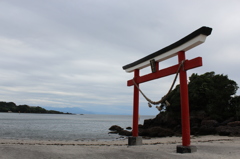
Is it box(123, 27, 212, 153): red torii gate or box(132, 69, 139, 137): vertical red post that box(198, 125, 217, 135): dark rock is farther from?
box(123, 27, 212, 153): red torii gate

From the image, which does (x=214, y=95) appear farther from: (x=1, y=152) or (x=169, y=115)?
(x=1, y=152)

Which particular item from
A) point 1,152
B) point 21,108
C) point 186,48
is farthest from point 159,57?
point 21,108

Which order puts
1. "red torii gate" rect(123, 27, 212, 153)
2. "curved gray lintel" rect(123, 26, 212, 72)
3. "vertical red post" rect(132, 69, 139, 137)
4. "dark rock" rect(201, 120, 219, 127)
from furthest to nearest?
"dark rock" rect(201, 120, 219, 127) → "vertical red post" rect(132, 69, 139, 137) → "red torii gate" rect(123, 27, 212, 153) → "curved gray lintel" rect(123, 26, 212, 72)

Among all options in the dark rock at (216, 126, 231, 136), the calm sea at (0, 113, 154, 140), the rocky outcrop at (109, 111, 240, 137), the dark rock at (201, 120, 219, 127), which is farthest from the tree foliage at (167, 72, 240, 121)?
the calm sea at (0, 113, 154, 140)

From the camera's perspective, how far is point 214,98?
923 inches

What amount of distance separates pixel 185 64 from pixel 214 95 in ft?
63.3

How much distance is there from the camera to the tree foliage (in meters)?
22.5

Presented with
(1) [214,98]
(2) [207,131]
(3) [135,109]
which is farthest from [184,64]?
(1) [214,98]

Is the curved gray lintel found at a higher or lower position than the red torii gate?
higher

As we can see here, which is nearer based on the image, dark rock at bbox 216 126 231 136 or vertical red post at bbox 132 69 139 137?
vertical red post at bbox 132 69 139 137

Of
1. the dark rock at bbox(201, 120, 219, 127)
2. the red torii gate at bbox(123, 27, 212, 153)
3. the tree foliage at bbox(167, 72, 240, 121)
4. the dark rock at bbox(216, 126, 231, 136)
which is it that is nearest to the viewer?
the red torii gate at bbox(123, 27, 212, 153)

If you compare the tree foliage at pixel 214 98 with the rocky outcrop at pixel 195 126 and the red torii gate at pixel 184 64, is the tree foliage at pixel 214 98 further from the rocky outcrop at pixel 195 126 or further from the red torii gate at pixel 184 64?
the red torii gate at pixel 184 64

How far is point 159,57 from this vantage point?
812 centimetres

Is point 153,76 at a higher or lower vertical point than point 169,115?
higher
